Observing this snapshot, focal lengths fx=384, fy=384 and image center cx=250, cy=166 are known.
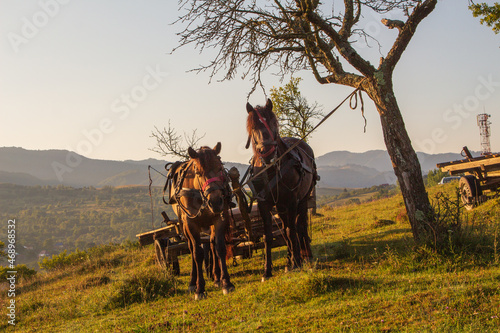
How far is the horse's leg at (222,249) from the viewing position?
716cm

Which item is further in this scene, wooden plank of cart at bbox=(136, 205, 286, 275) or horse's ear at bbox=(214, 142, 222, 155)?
wooden plank of cart at bbox=(136, 205, 286, 275)

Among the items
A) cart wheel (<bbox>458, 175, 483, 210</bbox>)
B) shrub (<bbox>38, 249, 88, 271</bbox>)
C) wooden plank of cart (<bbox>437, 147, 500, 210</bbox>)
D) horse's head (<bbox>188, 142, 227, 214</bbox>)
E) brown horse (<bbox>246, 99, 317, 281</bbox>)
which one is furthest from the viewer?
shrub (<bbox>38, 249, 88, 271</bbox>)

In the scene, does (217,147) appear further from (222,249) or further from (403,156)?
(403,156)

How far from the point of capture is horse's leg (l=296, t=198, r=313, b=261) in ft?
28.5

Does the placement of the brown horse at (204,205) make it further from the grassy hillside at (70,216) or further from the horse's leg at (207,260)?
the grassy hillside at (70,216)

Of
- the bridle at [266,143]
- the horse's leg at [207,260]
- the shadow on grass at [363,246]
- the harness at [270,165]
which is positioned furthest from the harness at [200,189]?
the shadow on grass at [363,246]

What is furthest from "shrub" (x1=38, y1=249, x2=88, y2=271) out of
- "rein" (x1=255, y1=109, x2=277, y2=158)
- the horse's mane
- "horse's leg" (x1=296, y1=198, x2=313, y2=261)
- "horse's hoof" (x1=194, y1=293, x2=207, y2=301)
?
"rein" (x1=255, y1=109, x2=277, y2=158)

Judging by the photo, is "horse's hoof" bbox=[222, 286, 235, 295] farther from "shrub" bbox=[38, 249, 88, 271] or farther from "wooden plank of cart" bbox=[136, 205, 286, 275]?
"shrub" bbox=[38, 249, 88, 271]

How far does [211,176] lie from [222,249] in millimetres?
1469

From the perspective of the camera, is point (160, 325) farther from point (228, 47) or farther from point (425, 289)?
point (228, 47)

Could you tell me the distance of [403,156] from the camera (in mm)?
7641

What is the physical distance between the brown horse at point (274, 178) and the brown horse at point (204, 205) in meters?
0.80

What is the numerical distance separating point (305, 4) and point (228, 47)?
79.7 inches

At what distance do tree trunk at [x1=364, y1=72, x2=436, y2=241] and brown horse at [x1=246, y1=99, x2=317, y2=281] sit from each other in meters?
1.90
